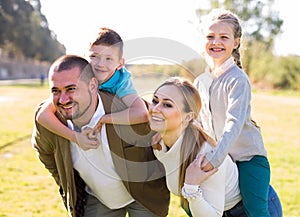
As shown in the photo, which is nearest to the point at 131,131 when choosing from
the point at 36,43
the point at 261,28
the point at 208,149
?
the point at 208,149

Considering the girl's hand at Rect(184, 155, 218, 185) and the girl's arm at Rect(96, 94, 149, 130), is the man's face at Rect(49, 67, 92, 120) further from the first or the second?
the girl's hand at Rect(184, 155, 218, 185)

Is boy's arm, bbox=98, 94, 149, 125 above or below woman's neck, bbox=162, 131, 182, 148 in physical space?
above

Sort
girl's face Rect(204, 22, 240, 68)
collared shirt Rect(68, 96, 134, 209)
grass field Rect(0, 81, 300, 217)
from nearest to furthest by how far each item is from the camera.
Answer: collared shirt Rect(68, 96, 134, 209)
girl's face Rect(204, 22, 240, 68)
grass field Rect(0, 81, 300, 217)

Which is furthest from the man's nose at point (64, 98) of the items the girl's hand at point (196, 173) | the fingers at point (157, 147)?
the girl's hand at point (196, 173)

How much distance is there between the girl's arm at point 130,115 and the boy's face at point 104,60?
20cm

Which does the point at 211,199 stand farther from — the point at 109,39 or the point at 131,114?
the point at 109,39

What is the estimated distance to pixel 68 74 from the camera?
2.48m

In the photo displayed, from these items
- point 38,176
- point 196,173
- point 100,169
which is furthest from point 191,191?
point 38,176

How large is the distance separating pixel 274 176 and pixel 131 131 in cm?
499

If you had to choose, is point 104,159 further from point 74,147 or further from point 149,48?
point 149,48

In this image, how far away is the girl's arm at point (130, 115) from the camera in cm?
261

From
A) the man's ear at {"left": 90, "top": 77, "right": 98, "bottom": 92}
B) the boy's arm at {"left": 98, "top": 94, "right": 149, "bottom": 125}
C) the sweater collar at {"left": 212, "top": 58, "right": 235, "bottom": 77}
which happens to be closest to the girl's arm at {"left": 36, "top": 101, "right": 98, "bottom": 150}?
the boy's arm at {"left": 98, "top": 94, "right": 149, "bottom": 125}

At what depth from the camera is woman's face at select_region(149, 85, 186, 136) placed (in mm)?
2457

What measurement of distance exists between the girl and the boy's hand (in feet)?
2.19
